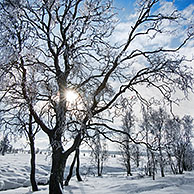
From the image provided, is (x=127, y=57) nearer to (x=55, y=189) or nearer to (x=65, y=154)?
(x=65, y=154)

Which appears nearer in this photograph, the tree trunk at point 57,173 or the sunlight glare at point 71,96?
the sunlight glare at point 71,96

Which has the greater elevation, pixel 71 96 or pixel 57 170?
pixel 71 96

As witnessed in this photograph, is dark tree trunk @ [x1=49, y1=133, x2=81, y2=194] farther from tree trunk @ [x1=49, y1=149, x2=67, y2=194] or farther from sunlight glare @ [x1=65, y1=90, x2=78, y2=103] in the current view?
sunlight glare @ [x1=65, y1=90, x2=78, y2=103]

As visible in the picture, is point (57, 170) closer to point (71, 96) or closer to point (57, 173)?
point (57, 173)

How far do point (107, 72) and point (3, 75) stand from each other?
150 inches

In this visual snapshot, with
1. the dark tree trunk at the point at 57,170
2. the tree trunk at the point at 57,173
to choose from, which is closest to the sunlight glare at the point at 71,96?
the dark tree trunk at the point at 57,170

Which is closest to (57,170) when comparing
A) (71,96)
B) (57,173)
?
(57,173)

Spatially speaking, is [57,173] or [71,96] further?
[57,173]

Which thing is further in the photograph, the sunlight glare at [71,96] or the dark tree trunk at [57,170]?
the dark tree trunk at [57,170]

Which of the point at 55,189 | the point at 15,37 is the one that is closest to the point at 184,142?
the point at 55,189

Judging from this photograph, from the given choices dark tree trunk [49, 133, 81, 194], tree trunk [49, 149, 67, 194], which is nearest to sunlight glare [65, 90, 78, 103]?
dark tree trunk [49, 133, 81, 194]

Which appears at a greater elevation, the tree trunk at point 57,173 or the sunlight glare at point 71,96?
the sunlight glare at point 71,96

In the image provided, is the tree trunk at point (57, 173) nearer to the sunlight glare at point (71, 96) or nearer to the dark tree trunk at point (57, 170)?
the dark tree trunk at point (57, 170)

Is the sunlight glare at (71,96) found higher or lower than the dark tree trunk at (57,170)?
higher
